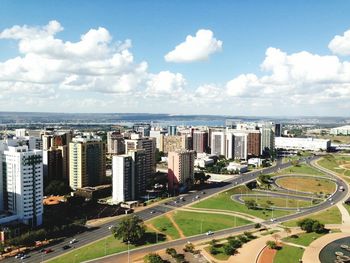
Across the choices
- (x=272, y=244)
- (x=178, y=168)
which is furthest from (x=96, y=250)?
(x=178, y=168)

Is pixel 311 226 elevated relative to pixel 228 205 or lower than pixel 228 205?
elevated

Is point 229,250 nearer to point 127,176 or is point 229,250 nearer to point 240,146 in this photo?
point 127,176

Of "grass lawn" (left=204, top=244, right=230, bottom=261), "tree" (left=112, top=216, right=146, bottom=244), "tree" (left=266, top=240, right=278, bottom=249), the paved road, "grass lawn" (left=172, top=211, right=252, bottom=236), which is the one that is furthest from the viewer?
"grass lawn" (left=172, top=211, right=252, bottom=236)

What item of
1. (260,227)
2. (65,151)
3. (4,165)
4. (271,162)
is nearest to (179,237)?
(260,227)

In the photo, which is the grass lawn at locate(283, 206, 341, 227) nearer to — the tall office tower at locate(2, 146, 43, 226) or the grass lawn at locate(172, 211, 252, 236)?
the grass lawn at locate(172, 211, 252, 236)

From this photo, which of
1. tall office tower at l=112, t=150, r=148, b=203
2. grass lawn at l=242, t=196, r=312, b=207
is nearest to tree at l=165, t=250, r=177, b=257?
tall office tower at l=112, t=150, r=148, b=203

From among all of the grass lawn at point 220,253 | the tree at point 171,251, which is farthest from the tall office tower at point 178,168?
the tree at point 171,251

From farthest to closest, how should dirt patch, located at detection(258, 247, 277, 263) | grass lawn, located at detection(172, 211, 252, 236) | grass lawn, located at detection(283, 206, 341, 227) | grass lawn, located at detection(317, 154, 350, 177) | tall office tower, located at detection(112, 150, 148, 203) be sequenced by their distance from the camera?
grass lawn, located at detection(317, 154, 350, 177) < tall office tower, located at detection(112, 150, 148, 203) < grass lawn, located at detection(283, 206, 341, 227) < grass lawn, located at detection(172, 211, 252, 236) < dirt patch, located at detection(258, 247, 277, 263)
